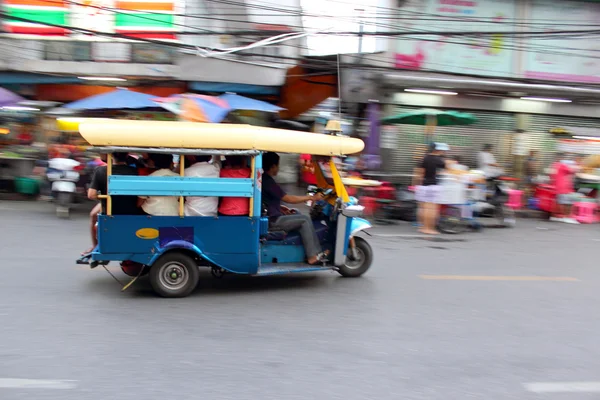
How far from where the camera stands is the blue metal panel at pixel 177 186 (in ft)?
19.0

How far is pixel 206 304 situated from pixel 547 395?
3.34m

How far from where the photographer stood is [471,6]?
15.9 m

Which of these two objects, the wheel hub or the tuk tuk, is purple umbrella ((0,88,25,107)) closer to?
the tuk tuk

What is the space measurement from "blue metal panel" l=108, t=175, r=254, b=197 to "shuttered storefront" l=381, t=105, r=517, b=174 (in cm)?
1005

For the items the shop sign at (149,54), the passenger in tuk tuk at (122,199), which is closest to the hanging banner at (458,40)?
the shop sign at (149,54)

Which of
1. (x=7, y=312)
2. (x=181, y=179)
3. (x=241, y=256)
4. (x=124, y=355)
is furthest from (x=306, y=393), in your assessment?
(x=7, y=312)

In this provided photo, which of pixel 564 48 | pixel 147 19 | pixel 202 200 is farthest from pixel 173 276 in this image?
pixel 564 48

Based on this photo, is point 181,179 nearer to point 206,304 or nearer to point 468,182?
point 206,304

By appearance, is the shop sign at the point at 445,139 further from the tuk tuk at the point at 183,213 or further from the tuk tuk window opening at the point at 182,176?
the tuk tuk window opening at the point at 182,176

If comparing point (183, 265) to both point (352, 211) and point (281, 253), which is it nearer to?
point (281, 253)

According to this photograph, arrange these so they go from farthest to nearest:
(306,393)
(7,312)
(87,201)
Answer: (87,201), (7,312), (306,393)

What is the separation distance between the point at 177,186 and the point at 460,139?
473 inches

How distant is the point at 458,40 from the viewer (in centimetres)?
1580

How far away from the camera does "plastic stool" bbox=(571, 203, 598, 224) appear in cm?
1342
